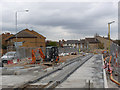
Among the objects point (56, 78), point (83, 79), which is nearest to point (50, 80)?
point (56, 78)

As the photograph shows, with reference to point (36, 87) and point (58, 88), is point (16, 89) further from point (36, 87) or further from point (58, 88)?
point (58, 88)

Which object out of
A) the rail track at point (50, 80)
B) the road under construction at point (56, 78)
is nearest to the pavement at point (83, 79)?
the road under construction at point (56, 78)

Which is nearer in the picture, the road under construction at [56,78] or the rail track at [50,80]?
the rail track at [50,80]

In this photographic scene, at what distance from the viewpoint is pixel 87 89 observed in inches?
295

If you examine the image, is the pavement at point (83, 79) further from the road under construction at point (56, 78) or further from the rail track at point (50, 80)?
the rail track at point (50, 80)

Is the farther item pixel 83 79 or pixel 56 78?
pixel 56 78

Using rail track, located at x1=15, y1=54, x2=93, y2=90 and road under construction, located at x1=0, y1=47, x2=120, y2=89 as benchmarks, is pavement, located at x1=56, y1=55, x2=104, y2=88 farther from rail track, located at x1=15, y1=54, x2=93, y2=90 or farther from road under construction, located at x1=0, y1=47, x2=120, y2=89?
rail track, located at x1=15, y1=54, x2=93, y2=90

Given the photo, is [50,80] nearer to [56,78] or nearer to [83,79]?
[56,78]

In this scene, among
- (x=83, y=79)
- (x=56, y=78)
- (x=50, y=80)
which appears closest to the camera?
(x=50, y=80)

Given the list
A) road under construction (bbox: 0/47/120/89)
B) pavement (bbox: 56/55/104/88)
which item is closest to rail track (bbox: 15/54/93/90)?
road under construction (bbox: 0/47/120/89)

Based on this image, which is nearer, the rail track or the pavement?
the rail track

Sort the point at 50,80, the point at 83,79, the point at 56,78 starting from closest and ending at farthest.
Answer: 1. the point at 50,80
2. the point at 83,79
3. the point at 56,78

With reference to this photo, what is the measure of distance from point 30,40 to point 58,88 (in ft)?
188

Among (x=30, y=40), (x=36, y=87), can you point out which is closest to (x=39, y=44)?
(x=30, y=40)
